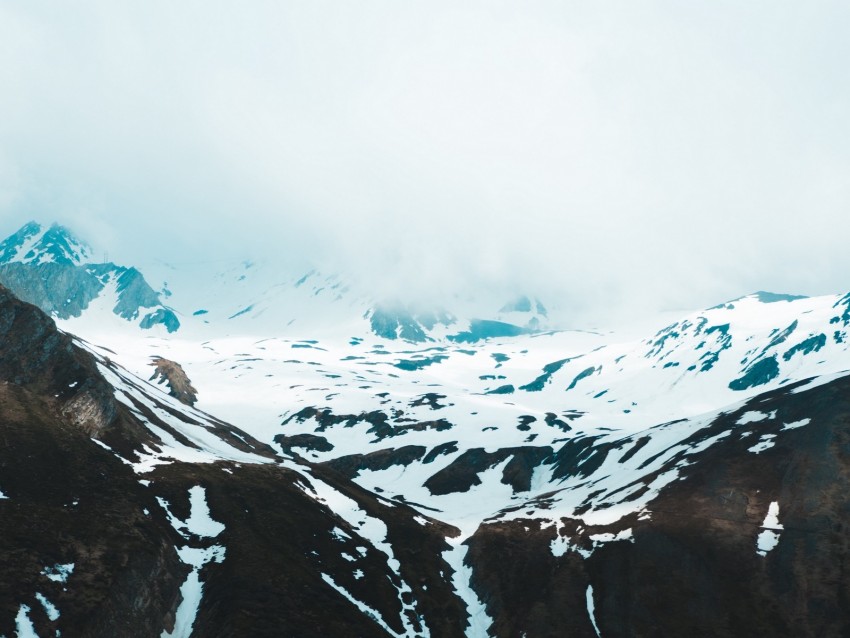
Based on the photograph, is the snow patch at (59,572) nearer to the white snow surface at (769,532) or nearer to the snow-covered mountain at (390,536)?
the snow-covered mountain at (390,536)

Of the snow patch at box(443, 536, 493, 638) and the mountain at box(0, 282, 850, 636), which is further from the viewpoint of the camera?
the snow patch at box(443, 536, 493, 638)

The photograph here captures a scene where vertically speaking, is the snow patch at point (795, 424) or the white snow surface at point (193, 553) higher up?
the snow patch at point (795, 424)

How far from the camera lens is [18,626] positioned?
131 feet

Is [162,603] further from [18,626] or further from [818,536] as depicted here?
[818,536]

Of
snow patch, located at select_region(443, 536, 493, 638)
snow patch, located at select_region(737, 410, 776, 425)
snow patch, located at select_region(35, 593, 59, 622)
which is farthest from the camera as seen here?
snow patch, located at select_region(737, 410, 776, 425)

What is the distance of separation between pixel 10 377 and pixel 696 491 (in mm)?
111445

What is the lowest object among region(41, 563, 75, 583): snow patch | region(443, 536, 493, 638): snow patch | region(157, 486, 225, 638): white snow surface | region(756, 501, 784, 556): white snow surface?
region(41, 563, 75, 583): snow patch

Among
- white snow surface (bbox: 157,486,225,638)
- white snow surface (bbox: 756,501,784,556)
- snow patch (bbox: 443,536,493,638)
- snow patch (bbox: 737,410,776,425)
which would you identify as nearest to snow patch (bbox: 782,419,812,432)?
snow patch (bbox: 737,410,776,425)

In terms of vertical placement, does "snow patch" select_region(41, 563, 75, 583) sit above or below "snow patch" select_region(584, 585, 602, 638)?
below

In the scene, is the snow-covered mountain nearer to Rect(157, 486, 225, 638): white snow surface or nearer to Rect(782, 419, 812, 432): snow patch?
Rect(157, 486, 225, 638): white snow surface

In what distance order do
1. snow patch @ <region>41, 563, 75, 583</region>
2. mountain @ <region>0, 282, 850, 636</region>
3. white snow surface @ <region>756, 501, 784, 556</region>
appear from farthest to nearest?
white snow surface @ <region>756, 501, 784, 556</region> < mountain @ <region>0, 282, 850, 636</region> < snow patch @ <region>41, 563, 75, 583</region>

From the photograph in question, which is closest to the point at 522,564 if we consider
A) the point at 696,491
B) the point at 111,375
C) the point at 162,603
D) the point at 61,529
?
the point at 696,491

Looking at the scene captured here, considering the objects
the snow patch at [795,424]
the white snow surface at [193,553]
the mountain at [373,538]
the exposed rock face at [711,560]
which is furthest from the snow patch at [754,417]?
the white snow surface at [193,553]

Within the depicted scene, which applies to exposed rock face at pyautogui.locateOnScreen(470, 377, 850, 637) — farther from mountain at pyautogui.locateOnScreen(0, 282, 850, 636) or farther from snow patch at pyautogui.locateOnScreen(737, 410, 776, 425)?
snow patch at pyautogui.locateOnScreen(737, 410, 776, 425)
